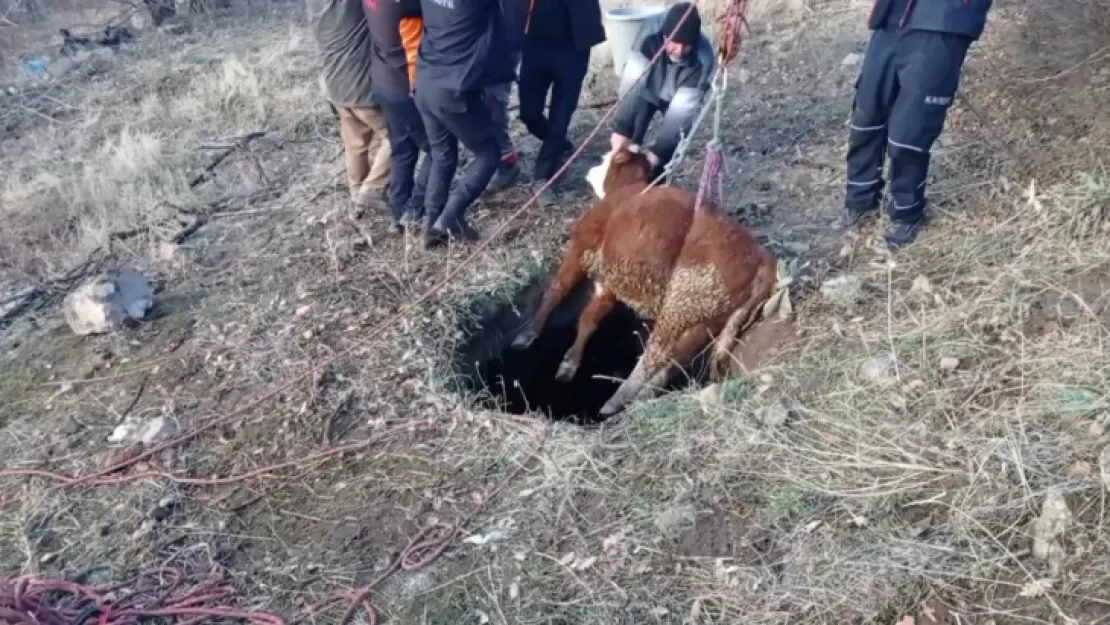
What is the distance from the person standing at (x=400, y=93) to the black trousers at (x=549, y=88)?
33.9 inches

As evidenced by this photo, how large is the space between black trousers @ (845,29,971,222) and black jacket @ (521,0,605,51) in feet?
6.33

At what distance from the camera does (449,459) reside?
4102mm

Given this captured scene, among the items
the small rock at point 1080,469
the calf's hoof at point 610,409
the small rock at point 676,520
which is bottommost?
the calf's hoof at point 610,409

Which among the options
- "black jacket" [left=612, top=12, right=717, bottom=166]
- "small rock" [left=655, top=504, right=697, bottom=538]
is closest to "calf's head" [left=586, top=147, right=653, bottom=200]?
"black jacket" [left=612, top=12, right=717, bottom=166]

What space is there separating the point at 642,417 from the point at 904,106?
194 cm

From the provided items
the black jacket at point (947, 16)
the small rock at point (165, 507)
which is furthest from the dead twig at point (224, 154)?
the black jacket at point (947, 16)

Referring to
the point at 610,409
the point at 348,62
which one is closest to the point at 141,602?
the point at 610,409

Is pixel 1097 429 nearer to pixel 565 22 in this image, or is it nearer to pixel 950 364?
pixel 950 364

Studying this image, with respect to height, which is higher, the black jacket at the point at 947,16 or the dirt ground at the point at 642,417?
the black jacket at the point at 947,16

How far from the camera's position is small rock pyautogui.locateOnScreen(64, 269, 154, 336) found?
5.24m

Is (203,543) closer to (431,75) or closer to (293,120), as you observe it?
(431,75)

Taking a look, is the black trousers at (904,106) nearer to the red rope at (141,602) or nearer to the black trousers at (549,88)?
the black trousers at (549,88)

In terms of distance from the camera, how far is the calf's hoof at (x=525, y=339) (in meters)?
5.42

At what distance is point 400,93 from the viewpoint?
5.35 m
